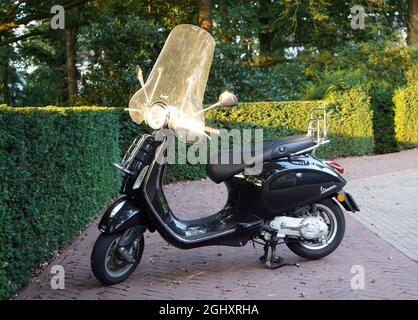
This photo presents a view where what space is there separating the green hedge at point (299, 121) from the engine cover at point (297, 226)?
6359mm

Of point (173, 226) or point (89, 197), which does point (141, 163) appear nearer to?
point (173, 226)

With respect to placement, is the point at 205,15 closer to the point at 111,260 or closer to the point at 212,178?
the point at 212,178

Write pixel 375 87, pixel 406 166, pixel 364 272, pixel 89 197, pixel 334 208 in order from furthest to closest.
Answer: pixel 375 87, pixel 406 166, pixel 89 197, pixel 334 208, pixel 364 272

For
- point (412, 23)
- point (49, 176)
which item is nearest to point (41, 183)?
point (49, 176)

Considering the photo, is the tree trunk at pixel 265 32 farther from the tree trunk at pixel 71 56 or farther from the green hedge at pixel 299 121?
the tree trunk at pixel 71 56

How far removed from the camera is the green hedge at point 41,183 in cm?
461

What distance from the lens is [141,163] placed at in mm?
5164

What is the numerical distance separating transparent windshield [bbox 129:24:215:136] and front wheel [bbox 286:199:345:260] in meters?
1.59

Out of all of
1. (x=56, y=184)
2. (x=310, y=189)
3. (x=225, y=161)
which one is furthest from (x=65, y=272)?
(x=310, y=189)

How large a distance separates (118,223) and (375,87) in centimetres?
1473

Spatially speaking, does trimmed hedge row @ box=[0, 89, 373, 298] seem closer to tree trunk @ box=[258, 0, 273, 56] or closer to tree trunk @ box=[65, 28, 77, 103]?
tree trunk @ box=[65, 28, 77, 103]

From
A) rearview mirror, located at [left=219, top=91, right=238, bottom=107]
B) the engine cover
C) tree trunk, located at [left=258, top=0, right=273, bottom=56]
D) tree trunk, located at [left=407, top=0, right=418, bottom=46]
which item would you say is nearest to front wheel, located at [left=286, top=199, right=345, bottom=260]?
the engine cover

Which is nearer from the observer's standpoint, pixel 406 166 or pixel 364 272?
pixel 364 272

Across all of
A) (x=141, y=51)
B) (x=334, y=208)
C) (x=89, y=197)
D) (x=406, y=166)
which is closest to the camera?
(x=334, y=208)
